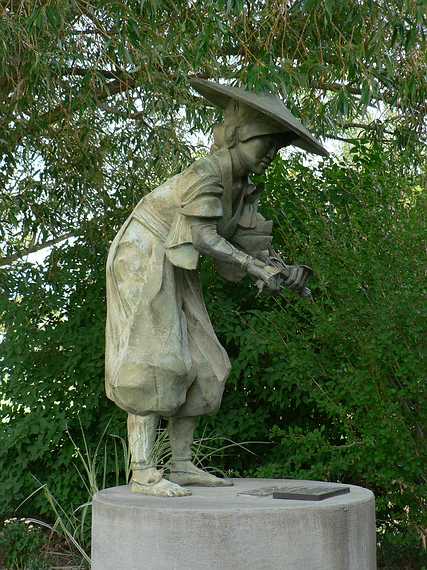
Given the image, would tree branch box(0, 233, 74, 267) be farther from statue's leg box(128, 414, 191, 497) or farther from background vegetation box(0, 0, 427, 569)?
statue's leg box(128, 414, 191, 497)

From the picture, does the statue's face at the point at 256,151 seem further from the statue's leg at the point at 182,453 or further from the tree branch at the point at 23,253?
the tree branch at the point at 23,253

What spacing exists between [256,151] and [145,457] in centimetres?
147

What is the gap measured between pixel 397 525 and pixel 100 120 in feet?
13.0

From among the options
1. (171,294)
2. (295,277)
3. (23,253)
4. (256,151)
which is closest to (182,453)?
(171,294)

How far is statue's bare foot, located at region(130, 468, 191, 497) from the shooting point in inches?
175

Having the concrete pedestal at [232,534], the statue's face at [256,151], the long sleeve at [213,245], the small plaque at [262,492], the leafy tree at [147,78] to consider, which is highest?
the leafy tree at [147,78]

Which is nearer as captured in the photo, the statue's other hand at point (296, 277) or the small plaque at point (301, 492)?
the small plaque at point (301, 492)

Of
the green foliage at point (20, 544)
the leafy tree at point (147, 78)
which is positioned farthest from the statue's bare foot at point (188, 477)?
the green foliage at point (20, 544)

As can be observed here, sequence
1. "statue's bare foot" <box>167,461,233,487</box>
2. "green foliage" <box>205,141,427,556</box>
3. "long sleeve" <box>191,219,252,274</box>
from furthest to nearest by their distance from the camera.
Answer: "green foliage" <box>205,141,427,556</box>
"statue's bare foot" <box>167,461,233,487</box>
"long sleeve" <box>191,219,252,274</box>

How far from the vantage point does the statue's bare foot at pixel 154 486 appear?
14.6 ft

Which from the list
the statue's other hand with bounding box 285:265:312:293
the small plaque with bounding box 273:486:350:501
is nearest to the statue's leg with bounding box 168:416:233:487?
the small plaque with bounding box 273:486:350:501

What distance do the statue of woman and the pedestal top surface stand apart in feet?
0.30

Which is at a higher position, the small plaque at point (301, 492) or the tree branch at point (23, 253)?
the tree branch at point (23, 253)

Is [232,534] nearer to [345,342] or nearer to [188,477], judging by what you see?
[188,477]
